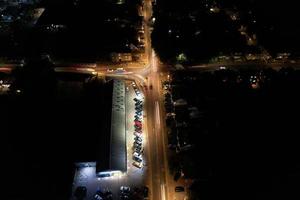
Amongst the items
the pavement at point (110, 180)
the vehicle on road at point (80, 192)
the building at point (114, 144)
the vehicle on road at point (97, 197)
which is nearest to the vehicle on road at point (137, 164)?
the pavement at point (110, 180)

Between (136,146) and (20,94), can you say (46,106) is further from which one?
(136,146)

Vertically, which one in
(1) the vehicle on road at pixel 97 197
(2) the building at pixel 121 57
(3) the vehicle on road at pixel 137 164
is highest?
(2) the building at pixel 121 57

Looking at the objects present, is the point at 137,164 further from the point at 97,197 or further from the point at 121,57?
the point at 121,57

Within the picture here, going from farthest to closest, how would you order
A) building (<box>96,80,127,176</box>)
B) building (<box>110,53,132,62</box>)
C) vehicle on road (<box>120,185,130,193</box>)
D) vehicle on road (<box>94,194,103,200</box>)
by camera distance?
building (<box>110,53,132,62</box>) < building (<box>96,80,127,176</box>) < vehicle on road (<box>120,185,130,193</box>) < vehicle on road (<box>94,194,103,200</box>)

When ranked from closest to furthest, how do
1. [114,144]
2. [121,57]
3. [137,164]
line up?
[137,164] → [114,144] → [121,57]

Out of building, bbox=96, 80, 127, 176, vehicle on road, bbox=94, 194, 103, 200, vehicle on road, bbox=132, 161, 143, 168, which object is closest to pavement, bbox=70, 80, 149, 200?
vehicle on road, bbox=132, 161, 143, 168

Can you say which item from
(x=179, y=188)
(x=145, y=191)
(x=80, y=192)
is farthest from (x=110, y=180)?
(x=179, y=188)

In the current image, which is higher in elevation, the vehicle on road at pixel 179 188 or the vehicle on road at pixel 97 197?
the vehicle on road at pixel 179 188

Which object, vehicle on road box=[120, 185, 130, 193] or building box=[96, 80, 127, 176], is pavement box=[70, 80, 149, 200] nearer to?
vehicle on road box=[120, 185, 130, 193]

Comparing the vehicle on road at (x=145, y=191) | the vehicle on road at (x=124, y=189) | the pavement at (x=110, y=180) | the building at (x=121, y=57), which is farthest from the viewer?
the building at (x=121, y=57)

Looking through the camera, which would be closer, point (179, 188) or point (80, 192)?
point (80, 192)

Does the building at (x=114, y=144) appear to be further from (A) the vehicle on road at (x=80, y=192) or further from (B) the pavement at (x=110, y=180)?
(A) the vehicle on road at (x=80, y=192)

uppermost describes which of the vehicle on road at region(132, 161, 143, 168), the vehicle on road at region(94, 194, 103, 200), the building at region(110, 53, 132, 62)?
the building at region(110, 53, 132, 62)
